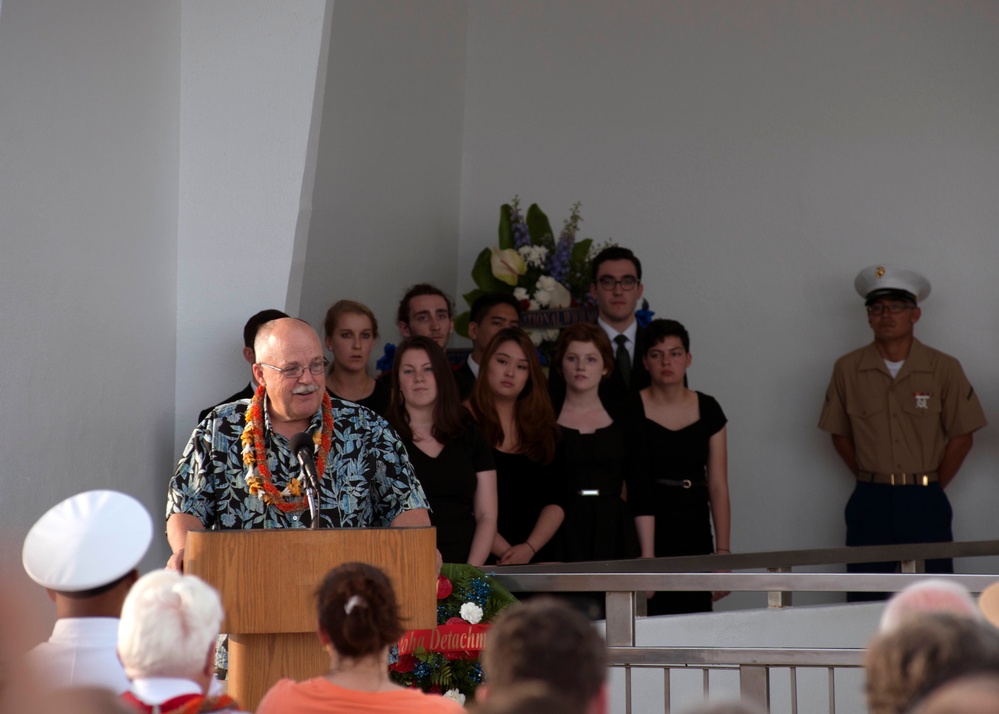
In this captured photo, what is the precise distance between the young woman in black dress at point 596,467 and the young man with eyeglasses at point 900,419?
2.01 metres

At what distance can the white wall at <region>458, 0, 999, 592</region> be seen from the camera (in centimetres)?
748

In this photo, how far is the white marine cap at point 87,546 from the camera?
90.4 inches

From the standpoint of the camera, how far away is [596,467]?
527 centimetres

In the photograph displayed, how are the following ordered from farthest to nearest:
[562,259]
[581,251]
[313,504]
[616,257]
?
[581,251] → [562,259] → [616,257] → [313,504]

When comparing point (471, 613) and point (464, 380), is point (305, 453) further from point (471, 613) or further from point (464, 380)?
point (464, 380)

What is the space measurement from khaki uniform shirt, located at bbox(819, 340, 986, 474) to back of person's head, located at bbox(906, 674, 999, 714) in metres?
5.99

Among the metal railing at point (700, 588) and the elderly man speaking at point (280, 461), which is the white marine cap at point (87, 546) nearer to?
the elderly man speaking at point (280, 461)

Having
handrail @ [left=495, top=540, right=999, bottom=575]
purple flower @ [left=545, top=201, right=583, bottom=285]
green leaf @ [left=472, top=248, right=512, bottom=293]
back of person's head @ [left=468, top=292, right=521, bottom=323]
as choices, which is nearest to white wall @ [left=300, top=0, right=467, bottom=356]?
green leaf @ [left=472, top=248, right=512, bottom=293]

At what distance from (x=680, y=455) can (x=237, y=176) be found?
2.24 metres

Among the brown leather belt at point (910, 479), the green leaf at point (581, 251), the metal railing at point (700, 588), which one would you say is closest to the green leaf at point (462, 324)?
the green leaf at point (581, 251)

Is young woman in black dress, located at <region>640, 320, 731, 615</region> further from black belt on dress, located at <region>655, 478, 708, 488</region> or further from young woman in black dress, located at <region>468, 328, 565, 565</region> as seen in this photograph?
young woman in black dress, located at <region>468, 328, 565, 565</region>

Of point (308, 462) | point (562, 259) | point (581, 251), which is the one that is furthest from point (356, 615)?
point (581, 251)

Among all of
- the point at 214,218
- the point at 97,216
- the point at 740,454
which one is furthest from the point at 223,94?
the point at 740,454

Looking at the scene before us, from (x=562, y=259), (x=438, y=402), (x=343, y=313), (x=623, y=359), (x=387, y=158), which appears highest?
(x=387, y=158)
